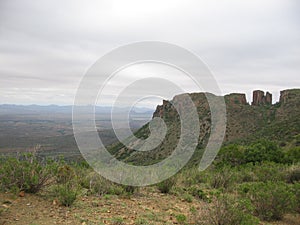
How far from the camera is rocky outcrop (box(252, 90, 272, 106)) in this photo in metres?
67.6

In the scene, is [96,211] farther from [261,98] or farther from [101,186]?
[261,98]

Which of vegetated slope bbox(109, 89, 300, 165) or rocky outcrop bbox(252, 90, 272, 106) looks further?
rocky outcrop bbox(252, 90, 272, 106)

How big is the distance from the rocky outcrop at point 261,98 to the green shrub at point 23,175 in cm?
6701

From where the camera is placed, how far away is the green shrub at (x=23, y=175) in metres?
5.46

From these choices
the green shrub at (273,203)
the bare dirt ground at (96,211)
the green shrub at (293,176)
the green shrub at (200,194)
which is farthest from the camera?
the green shrub at (293,176)

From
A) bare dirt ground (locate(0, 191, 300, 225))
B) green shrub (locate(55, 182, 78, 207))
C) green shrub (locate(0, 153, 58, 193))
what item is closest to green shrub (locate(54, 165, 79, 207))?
green shrub (locate(55, 182, 78, 207))

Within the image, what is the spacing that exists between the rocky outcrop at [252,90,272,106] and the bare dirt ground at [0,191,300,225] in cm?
6573

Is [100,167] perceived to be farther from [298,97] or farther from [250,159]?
[298,97]

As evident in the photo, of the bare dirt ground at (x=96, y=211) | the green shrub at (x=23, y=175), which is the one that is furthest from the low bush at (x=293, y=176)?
the green shrub at (x=23, y=175)

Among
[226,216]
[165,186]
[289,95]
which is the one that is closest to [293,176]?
[165,186]

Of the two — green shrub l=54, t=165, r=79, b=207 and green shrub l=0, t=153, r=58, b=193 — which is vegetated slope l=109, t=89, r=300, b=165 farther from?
green shrub l=0, t=153, r=58, b=193

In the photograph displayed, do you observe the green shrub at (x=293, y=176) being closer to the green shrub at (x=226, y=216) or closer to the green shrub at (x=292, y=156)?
the green shrub at (x=226, y=216)

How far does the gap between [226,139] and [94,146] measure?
37.9 meters

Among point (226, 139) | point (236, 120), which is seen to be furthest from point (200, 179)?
point (236, 120)
